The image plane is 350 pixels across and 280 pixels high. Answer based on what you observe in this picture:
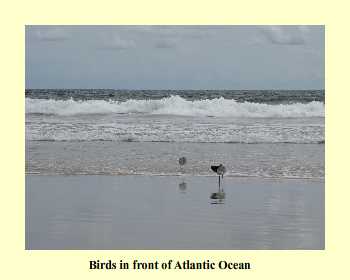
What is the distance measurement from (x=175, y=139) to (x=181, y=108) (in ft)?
34.9

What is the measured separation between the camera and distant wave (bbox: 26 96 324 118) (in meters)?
26.9

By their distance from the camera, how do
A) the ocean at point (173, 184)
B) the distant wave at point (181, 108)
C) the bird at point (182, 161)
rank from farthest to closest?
1. the distant wave at point (181, 108)
2. the bird at point (182, 161)
3. the ocean at point (173, 184)

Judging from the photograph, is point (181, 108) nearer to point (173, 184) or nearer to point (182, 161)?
point (182, 161)

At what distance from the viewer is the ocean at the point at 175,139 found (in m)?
13.5

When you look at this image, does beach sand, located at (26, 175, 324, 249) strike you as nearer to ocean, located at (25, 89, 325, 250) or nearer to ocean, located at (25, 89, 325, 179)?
ocean, located at (25, 89, 325, 250)

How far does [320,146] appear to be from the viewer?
16672 mm

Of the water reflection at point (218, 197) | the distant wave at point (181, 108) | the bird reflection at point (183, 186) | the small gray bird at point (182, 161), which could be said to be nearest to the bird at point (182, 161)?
the small gray bird at point (182, 161)

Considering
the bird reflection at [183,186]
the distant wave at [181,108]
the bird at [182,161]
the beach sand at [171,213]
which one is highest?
the distant wave at [181,108]

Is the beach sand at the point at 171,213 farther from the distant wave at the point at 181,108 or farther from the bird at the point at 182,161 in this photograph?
the distant wave at the point at 181,108

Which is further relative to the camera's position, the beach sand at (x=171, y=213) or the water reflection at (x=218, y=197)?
the water reflection at (x=218, y=197)

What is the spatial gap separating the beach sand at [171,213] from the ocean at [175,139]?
3.52ft

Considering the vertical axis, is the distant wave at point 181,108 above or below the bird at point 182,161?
above

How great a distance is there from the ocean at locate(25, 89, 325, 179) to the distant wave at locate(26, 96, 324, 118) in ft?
0.14
